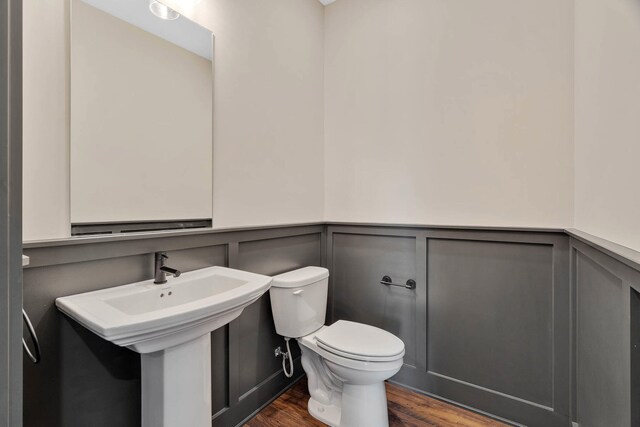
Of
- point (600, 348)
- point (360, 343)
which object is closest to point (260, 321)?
point (360, 343)

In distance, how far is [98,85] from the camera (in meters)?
1.16

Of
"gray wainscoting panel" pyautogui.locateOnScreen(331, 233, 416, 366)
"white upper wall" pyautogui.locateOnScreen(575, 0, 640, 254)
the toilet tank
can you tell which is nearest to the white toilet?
the toilet tank

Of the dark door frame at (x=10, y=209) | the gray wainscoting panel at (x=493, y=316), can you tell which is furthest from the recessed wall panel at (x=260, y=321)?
the dark door frame at (x=10, y=209)

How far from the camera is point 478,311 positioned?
1762 mm

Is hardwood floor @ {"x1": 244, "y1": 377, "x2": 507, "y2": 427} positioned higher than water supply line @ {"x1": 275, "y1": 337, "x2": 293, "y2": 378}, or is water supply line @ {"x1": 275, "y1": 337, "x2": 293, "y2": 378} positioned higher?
water supply line @ {"x1": 275, "y1": 337, "x2": 293, "y2": 378}

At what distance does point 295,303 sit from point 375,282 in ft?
2.09

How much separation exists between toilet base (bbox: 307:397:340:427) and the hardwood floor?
0.11 ft

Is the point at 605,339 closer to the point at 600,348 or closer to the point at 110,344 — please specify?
the point at 600,348

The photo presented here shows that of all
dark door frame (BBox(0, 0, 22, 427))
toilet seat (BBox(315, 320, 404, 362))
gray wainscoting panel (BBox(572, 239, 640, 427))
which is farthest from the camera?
toilet seat (BBox(315, 320, 404, 362))

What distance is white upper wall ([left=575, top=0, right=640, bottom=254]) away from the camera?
0.81 m

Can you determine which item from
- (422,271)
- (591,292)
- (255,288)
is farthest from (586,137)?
(255,288)

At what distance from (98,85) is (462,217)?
6.14 feet

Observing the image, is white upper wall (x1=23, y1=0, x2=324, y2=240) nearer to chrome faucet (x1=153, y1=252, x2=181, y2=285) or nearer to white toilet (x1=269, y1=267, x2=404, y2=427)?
chrome faucet (x1=153, y1=252, x2=181, y2=285)

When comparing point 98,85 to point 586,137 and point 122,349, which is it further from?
point 586,137
